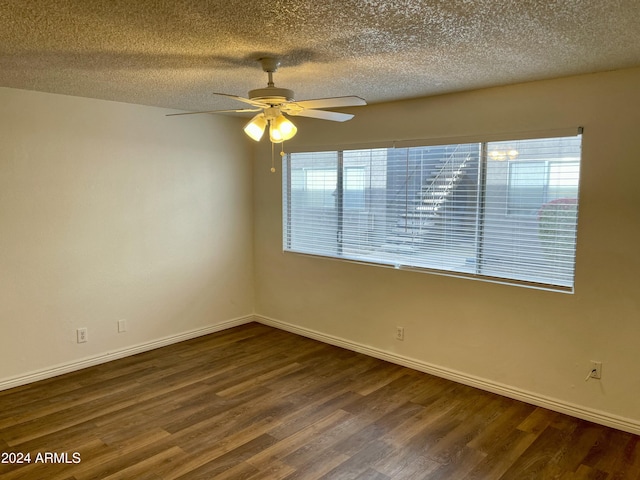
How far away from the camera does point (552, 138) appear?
319 centimetres

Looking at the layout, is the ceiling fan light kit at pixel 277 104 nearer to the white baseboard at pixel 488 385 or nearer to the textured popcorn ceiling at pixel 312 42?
the textured popcorn ceiling at pixel 312 42

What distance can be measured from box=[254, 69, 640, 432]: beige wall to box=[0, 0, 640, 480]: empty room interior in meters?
0.02

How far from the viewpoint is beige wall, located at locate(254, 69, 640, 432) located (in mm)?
2947

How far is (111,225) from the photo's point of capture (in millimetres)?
4078

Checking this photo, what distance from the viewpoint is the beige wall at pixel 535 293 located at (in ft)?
9.67

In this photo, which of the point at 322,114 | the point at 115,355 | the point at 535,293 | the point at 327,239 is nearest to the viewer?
the point at 322,114

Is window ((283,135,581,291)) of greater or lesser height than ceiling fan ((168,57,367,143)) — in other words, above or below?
below

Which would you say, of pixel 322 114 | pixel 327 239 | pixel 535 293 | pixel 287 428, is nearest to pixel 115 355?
pixel 287 428

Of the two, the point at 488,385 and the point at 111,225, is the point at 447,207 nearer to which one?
Answer: the point at 488,385

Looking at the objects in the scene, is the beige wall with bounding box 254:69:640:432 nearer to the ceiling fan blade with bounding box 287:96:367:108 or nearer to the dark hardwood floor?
the dark hardwood floor

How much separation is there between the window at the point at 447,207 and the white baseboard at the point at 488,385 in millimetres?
794

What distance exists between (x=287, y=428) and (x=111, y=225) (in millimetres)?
2306

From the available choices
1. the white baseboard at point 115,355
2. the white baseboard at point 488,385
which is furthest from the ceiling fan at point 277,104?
the white baseboard at point 115,355

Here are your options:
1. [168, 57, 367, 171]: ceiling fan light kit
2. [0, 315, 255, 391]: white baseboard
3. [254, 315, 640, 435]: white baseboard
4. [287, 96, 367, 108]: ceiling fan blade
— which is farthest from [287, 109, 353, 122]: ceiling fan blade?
[0, 315, 255, 391]: white baseboard
